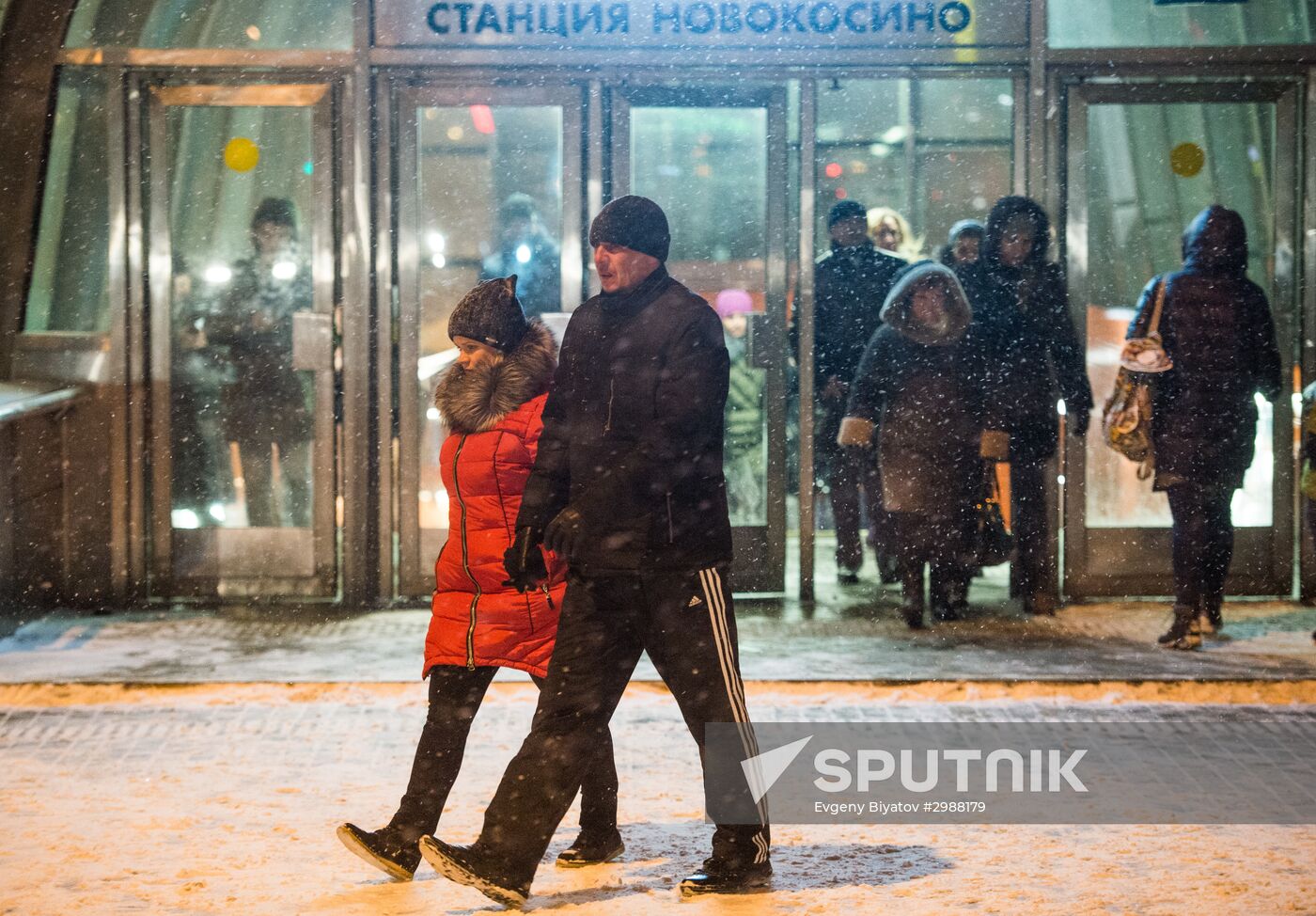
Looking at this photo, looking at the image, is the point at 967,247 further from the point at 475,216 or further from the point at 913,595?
the point at 475,216

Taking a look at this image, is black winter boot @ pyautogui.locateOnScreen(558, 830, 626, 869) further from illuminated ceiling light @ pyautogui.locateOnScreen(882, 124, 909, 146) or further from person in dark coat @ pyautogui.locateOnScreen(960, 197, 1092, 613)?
illuminated ceiling light @ pyautogui.locateOnScreen(882, 124, 909, 146)

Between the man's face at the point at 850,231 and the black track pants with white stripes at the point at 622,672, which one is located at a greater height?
the man's face at the point at 850,231

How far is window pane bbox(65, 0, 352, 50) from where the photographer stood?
8.58 m

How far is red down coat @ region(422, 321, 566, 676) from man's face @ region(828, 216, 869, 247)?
185 inches

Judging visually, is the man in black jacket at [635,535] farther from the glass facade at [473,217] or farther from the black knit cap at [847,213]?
the black knit cap at [847,213]

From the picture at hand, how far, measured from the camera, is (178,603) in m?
8.83

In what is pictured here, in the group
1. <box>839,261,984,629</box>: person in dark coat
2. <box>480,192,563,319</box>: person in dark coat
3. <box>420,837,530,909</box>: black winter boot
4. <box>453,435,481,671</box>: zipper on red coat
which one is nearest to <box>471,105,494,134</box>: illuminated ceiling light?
<box>480,192,563,319</box>: person in dark coat

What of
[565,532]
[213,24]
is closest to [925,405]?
[565,532]

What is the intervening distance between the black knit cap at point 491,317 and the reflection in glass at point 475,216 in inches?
162

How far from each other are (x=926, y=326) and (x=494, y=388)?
142 inches

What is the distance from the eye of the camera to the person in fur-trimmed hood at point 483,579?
4.45 meters

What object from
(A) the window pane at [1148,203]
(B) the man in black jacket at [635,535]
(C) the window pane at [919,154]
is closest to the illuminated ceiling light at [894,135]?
(C) the window pane at [919,154]

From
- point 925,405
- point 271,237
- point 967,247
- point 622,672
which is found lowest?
point 622,672

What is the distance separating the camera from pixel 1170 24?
872cm
